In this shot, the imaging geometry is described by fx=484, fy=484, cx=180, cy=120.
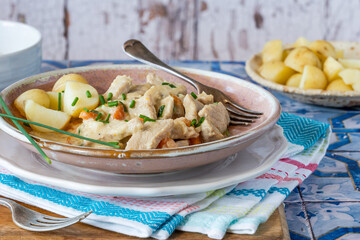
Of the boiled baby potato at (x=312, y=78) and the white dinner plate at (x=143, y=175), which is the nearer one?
the white dinner plate at (x=143, y=175)

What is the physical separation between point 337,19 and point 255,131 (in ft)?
9.83

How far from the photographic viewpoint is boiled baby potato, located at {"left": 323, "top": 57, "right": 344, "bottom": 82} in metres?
2.02

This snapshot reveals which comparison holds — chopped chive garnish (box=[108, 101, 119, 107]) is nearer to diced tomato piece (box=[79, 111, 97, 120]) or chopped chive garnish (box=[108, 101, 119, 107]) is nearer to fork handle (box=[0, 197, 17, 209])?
diced tomato piece (box=[79, 111, 97, 120])

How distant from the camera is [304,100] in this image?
6.55 ft

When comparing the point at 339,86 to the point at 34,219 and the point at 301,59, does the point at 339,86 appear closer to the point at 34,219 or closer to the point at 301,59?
the point at 301,59

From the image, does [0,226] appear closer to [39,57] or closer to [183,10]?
[39,57]

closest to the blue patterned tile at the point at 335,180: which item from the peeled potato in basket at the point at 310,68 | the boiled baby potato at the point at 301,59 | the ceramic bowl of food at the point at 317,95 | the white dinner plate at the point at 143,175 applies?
the white dinner plate at the point at 143,175

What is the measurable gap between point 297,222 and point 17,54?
113 cm

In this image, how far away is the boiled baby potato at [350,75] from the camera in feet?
6.37

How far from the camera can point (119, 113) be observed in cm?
123

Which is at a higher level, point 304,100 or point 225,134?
point 225,134

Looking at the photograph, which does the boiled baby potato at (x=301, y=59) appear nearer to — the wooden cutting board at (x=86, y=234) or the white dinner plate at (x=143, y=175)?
the white dinner plate at (x=143, y=175)

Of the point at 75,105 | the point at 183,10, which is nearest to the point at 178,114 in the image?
the point at 75,105

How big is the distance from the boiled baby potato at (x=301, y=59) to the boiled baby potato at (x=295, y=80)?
26 millimetres
